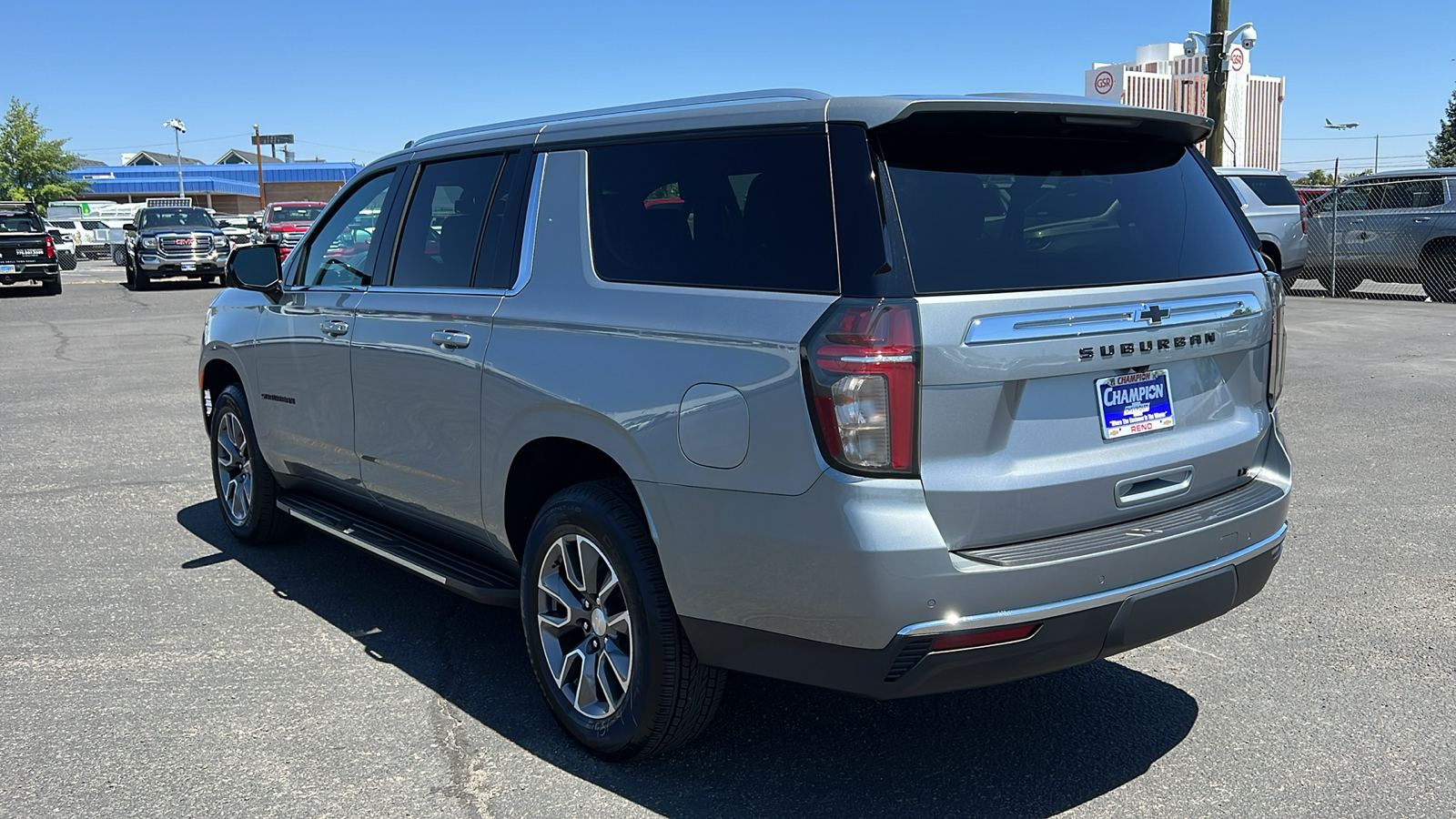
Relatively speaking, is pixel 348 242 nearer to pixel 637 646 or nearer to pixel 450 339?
pixel 450 339

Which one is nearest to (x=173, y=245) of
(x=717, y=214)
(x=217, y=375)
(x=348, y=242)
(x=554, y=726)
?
(x=217, y=375)

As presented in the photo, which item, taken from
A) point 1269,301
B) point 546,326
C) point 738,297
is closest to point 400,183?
point 546,326

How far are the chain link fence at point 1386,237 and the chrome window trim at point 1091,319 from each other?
17.1m

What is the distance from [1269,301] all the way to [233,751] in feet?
11.6

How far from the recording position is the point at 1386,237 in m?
18.7

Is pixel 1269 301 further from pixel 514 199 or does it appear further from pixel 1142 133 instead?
pixel 514 199

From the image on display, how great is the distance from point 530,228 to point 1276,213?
17230 mm

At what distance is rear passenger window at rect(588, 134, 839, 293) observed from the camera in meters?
3.14

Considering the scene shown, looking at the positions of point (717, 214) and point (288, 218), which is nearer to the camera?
point (717, 214)

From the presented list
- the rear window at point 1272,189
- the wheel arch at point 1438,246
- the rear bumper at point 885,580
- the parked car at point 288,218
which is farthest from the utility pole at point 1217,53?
the parked car at point 288,218

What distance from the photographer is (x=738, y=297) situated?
3.22m

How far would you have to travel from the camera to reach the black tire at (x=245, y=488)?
19.3 feet

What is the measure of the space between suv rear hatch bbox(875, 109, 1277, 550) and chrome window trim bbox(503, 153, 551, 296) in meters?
1.40

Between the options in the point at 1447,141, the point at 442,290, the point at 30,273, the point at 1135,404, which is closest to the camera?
the point at 1135,404
